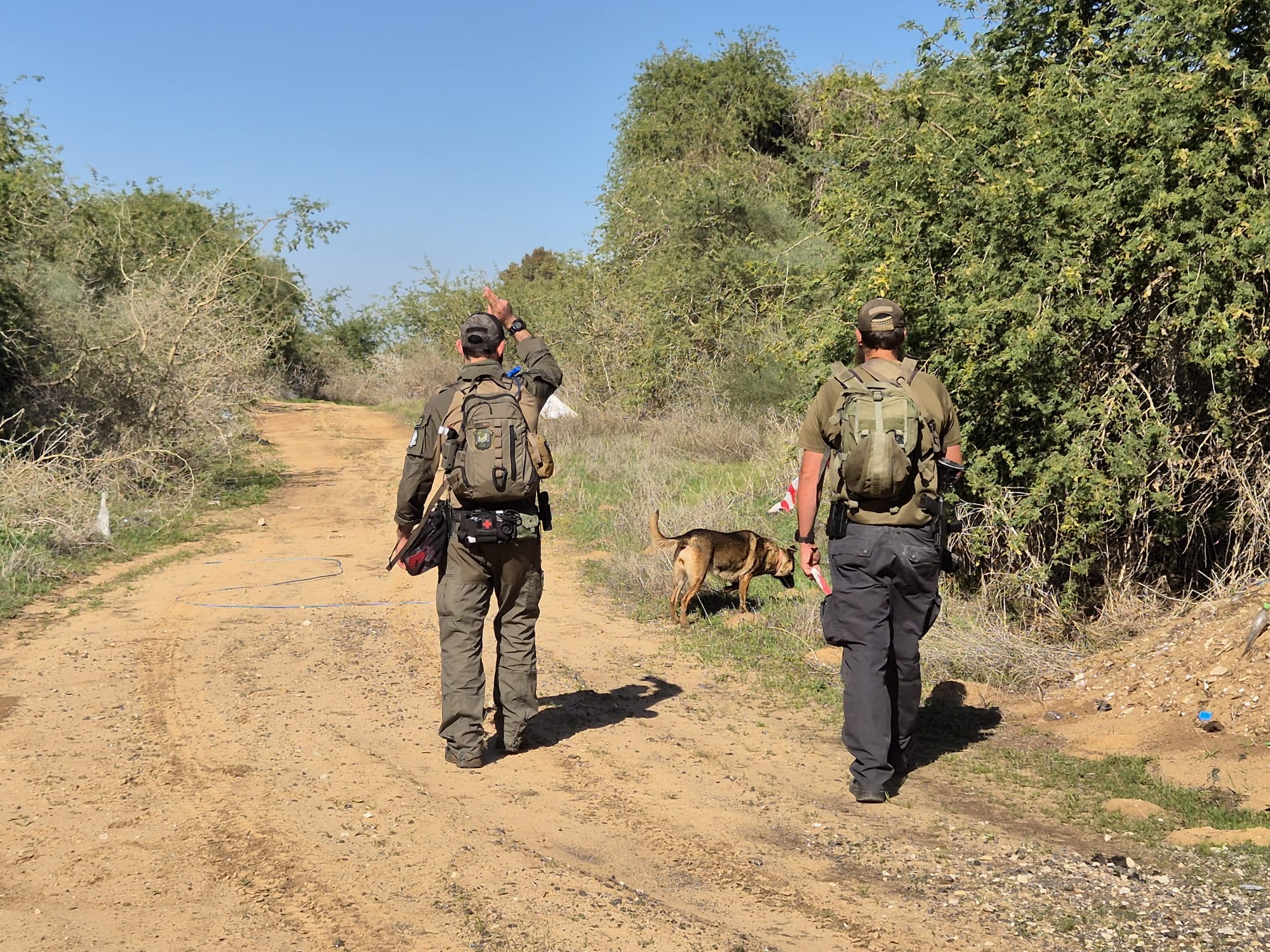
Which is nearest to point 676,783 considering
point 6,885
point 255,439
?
point 6,885

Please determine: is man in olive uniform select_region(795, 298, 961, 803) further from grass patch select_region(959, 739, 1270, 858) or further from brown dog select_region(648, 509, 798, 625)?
brown dog select_region(648, 509, 798, 625)

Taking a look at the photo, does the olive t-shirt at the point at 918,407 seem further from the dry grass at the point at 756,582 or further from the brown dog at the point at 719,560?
the brown dog at the point at 719,560

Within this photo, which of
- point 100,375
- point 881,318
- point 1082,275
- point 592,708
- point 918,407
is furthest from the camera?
point 100,375

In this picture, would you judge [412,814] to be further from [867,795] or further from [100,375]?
[100,375]

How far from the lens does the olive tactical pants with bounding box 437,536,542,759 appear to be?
5148 millimetres

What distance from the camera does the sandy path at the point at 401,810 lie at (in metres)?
3.67

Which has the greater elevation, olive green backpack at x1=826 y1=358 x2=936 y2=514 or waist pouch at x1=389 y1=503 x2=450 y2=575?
olive green backpack at x1=826 y1=358 x2=936 y2=514

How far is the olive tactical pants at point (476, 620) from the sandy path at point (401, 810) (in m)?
0.27

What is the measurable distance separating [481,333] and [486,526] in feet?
2.95

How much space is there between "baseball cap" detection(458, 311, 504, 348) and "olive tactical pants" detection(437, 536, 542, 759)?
92cm

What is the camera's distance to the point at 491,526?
4.99 meters

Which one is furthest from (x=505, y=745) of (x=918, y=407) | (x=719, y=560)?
(x=719, y=560)

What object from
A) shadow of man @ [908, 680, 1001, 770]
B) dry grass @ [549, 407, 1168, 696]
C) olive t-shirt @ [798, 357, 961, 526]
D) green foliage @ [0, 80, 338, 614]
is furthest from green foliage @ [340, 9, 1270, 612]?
green foliage @ [0, 80, 338, 614]

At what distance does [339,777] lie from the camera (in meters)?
5.03
